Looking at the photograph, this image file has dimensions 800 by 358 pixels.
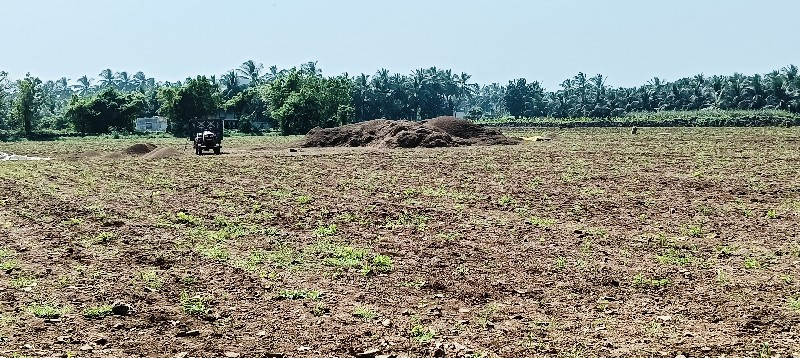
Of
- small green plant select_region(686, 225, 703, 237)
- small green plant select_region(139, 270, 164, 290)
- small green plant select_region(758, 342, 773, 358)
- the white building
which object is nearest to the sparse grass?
small green plant select_region(139, 270, 164, 290)

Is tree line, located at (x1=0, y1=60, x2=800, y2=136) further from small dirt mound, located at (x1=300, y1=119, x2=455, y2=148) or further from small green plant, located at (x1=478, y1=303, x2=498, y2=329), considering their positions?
small green plant, located at (x1=478, y1=303, x2=498, y2=329)

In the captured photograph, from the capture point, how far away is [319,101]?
78.5 metres

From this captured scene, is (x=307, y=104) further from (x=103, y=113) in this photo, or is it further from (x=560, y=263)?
(x=560, y=263)

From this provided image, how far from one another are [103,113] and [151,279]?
82504 millimetres

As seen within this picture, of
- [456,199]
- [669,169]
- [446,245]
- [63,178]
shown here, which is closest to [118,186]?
[63,178]

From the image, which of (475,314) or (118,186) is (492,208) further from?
(118,186)

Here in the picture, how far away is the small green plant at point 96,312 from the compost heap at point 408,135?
38.2m

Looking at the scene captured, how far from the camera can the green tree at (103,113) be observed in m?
86.6

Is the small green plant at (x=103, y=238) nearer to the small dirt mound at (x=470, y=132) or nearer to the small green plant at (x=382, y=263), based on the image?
the small green plant at (x=382, y=263)

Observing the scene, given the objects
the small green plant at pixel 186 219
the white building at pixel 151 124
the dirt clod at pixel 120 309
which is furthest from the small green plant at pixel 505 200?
the white building at pixel 151 124

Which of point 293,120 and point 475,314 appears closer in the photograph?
point 475,314

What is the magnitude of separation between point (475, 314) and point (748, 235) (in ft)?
24.5

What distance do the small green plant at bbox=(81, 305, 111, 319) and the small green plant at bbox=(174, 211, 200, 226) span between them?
6698mm

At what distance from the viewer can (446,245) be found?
1357 cm
